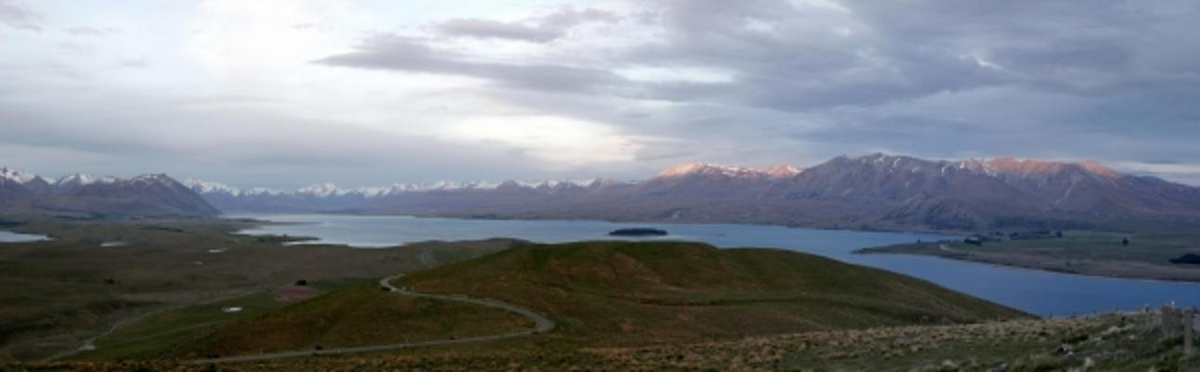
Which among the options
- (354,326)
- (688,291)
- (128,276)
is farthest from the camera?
(128,276)

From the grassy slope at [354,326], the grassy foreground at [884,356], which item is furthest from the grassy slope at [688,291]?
the grassy foreground at [884,356]

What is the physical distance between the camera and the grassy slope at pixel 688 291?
64375 millimetres

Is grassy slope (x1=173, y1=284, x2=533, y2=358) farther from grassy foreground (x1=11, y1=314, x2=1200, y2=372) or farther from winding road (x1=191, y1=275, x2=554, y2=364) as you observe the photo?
grassy foreground (x1=11, y1=314, x2=1200, y2=372)

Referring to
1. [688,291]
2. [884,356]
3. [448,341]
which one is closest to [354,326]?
[448,341]

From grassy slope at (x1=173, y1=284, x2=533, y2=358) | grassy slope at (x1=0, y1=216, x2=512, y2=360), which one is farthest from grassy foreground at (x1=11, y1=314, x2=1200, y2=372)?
grassy slope at (x1=0, y1=216, x2=512, y2=360)

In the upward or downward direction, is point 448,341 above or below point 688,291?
below

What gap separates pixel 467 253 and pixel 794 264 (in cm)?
10894

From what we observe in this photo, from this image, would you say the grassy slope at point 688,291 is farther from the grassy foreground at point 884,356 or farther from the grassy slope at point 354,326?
the grassy foreground at point 884,356

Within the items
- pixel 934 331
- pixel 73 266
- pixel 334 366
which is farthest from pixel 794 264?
pixel 73 266

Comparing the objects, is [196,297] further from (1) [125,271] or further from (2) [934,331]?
(2) [934,331]

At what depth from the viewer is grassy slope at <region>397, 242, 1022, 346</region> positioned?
64.4 metres

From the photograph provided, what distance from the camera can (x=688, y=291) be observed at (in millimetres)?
83000

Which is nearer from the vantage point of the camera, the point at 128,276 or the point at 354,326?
the point at 354,326

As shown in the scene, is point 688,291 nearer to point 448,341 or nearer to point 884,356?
point 448,341
